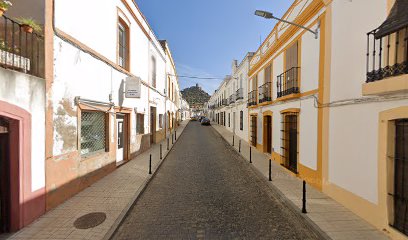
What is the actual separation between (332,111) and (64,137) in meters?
8.05

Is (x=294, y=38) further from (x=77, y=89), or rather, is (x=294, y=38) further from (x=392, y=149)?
(x=77, y=89)

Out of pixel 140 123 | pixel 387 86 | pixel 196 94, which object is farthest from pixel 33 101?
pixel 196 94

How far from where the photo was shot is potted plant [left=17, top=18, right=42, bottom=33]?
4707 mm

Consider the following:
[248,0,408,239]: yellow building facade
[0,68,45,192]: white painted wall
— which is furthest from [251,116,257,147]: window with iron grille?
[0,68,45,192]: white painted wall

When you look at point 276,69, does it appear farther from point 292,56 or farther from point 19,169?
point 19,169

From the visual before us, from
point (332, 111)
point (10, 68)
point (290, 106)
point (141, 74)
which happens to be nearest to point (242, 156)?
point (290, 106)

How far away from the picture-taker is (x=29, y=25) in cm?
477

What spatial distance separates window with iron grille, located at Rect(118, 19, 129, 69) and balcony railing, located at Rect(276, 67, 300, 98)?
8.05m

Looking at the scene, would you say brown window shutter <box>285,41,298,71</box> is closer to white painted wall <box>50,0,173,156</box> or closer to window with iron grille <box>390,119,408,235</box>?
window with iron grille <box>390,119,408,235</box>

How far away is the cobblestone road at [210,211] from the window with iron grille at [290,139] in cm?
192

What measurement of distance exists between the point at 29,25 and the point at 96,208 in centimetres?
475

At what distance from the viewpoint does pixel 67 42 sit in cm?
601

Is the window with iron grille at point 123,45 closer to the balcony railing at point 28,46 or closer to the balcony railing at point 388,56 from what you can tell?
the balcony railing at point 28,46

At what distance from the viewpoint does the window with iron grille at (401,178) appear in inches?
163
